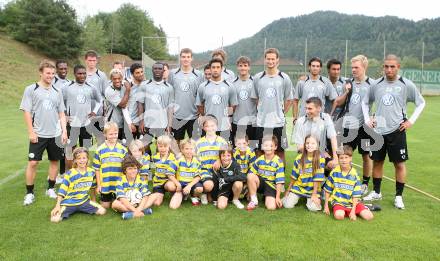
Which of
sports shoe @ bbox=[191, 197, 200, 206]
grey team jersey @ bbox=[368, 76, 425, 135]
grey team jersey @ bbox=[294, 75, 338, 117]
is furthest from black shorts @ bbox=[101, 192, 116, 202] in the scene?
grey team jersey @ bbox=[368, 76, 425, 135]

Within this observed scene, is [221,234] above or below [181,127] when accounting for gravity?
below

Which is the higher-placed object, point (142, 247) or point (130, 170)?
point (130, 170)

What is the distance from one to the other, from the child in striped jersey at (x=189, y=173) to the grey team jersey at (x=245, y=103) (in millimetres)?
1094

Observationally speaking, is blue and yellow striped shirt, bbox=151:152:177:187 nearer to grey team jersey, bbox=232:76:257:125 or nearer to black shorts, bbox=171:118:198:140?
black shorts, bbox=171:118:198:140

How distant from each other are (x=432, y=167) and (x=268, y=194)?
12.3 ft

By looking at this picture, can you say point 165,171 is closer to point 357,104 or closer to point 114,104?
point 114,104

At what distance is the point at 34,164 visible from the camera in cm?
484

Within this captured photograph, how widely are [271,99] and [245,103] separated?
1.65 ft

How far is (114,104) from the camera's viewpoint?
18.6 feet

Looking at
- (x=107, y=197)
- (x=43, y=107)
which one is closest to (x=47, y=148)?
(x=43, y=107)

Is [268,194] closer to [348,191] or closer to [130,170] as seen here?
[348,191]

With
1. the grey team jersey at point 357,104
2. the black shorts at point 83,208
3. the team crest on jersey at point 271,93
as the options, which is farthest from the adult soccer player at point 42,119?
the grey team jersey at point 357,104

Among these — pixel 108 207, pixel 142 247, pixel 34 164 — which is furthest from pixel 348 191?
pixel 34 164

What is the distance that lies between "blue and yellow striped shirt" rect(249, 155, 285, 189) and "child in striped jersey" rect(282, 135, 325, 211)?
0.62 feet
